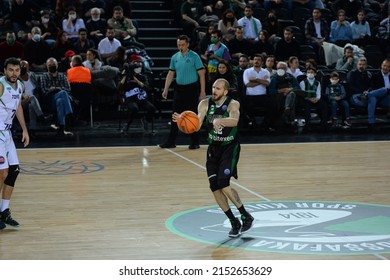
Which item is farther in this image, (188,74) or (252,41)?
(252,41)

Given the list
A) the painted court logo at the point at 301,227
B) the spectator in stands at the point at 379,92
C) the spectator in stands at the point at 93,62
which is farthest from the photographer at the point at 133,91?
the painted court logo at the point at 301,227

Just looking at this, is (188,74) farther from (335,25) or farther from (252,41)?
(335,25)

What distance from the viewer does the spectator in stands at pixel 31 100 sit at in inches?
658

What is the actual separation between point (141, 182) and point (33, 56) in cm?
692

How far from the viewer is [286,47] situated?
1920 centimetres

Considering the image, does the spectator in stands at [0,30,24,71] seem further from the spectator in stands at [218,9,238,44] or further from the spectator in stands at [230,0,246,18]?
the spectator in stands at [230,0,246,18]

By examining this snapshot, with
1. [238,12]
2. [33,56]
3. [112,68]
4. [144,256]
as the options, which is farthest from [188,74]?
[144,256]

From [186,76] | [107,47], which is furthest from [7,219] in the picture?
[107,47]

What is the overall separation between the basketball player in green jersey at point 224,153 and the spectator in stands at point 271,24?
37.1 ft

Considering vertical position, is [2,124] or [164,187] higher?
[2,124]

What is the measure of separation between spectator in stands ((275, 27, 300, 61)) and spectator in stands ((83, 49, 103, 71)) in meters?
4.22

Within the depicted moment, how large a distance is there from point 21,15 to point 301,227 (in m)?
12.0

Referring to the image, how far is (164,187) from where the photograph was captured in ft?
38.8

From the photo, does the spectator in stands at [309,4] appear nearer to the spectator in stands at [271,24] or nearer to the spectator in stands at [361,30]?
the spectator in stands at [361,30]
